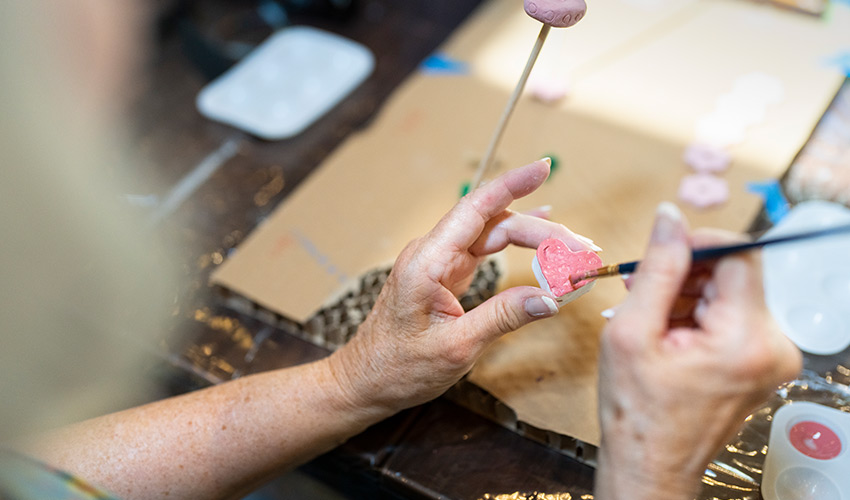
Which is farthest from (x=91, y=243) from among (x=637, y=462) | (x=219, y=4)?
(x=637, y=462)

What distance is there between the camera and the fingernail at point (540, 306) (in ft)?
2.46

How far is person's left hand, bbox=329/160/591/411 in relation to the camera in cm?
79

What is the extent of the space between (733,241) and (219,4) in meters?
1.66

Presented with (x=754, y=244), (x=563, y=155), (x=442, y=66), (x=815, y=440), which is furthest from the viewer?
(x=442, y=66)

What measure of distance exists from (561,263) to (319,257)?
0.55 meters

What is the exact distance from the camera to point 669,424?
605mm

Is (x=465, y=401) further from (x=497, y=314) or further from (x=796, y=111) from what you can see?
(x=796, y=111)

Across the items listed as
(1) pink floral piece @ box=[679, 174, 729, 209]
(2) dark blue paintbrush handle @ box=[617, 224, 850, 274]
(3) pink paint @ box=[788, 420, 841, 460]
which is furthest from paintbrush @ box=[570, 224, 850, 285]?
(1) pink floral piece @ box=[679, 174, 729, 209]

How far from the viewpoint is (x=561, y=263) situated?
81cm

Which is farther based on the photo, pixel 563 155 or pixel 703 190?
pixel 563 155

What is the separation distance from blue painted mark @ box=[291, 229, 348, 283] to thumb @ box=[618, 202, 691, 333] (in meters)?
0.67

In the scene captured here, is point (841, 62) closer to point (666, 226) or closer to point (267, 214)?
point (666, 226)

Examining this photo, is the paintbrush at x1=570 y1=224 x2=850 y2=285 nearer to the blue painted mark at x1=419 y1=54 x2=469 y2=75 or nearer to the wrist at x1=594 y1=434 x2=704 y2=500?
the wrist at x1=594 y1=434 x2=704 y2=500

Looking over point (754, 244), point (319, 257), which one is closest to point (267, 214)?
point (319, 257)
